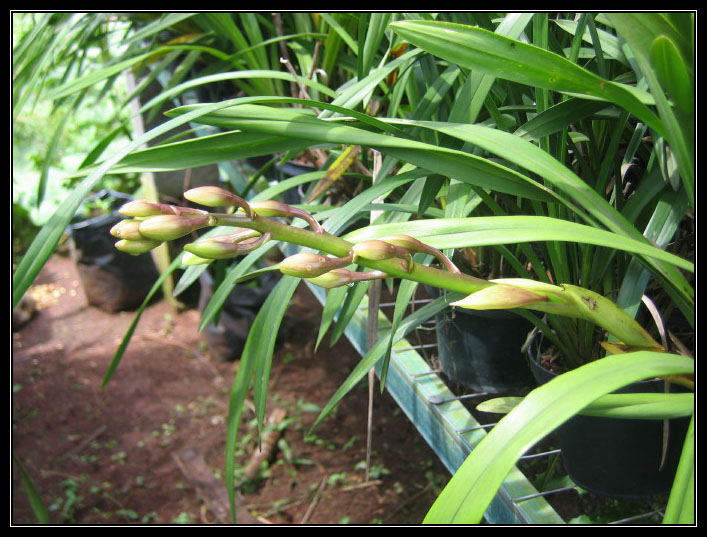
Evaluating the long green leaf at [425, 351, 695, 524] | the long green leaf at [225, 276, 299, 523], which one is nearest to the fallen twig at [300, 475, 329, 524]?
the long green leaf at [225, 276, 299, 523]

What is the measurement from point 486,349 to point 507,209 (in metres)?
0.16

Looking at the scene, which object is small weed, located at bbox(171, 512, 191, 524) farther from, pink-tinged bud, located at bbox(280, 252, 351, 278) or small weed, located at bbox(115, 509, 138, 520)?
pink-tinged bud, located at bbox(280, 252, 351, 278)

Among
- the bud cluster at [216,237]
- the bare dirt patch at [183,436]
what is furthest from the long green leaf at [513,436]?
the bare dirt patch at [183,436]

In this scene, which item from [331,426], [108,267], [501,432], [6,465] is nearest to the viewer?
[501,432]

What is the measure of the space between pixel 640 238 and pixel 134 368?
6.12ft

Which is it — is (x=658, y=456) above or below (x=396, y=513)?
above

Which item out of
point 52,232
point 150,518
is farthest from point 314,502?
point 52,232

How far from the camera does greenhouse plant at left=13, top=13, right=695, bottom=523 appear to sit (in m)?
0.32

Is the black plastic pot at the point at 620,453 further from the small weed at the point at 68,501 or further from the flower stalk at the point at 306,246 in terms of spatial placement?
the small weed at the point at 68,501

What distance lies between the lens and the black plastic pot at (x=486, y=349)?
705 mm

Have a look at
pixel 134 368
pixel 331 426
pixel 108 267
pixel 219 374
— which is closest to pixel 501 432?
pixel 331 426

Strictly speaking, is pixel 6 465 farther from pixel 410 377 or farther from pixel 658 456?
pixel 658 456

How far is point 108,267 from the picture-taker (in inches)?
91.4

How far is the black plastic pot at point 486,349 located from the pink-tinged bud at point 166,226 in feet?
1.40
